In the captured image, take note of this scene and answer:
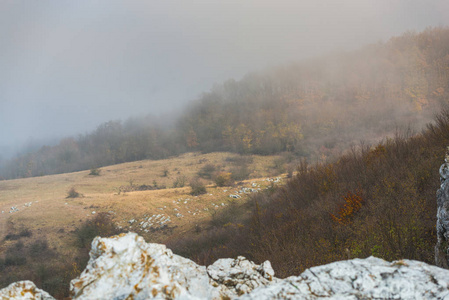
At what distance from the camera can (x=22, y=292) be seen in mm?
1741

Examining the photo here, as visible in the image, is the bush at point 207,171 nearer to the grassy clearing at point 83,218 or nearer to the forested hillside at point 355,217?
the grassy clearing at point 83,218

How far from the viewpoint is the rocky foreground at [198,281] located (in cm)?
131

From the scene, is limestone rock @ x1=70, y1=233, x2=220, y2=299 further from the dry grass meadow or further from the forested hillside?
the dry grass meadow

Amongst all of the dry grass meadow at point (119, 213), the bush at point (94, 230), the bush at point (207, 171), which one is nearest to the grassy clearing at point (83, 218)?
the dry grass meadow at point (119, 213)

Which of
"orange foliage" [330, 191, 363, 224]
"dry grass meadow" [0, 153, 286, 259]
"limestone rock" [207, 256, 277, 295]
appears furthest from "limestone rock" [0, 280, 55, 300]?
"dry grass meadow" [0, 153, 286, 259]

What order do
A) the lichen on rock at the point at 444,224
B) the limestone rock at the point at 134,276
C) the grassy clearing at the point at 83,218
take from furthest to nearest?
the grassy clearing at the point at 83,218 → the lichen on rock at the point at 444,224 → the limestone rock at the point at 134,276

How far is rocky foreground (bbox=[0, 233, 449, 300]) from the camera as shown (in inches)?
51.6

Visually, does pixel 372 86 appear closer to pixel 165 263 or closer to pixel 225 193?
pixel 225 193

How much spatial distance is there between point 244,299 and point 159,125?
3707 inches

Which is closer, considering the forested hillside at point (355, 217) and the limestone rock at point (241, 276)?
the limestone rock at point (241, 276)

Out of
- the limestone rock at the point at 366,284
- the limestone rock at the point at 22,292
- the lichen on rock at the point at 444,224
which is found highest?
the limestone rock at the point at 22,292

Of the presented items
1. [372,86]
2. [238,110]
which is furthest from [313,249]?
[372,86]

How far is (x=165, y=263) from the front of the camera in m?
1.68

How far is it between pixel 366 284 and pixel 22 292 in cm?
246
